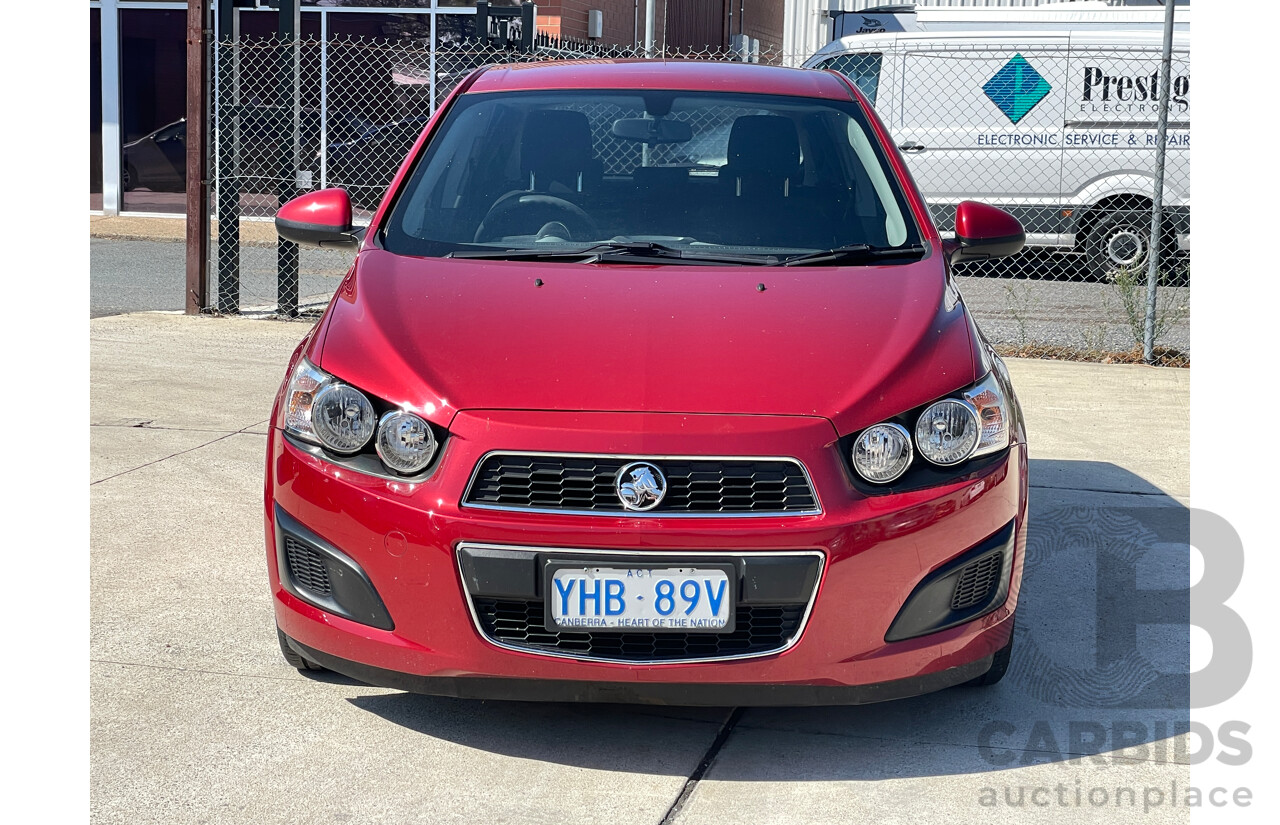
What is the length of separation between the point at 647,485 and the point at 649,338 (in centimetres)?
46

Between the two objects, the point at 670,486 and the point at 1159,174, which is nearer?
the point at 670,486

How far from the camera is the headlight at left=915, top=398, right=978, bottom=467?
2.94 metres

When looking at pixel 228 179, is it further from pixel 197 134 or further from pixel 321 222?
pixel 321 222

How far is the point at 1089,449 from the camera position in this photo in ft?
20.4

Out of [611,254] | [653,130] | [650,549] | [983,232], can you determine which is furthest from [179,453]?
[650,549]

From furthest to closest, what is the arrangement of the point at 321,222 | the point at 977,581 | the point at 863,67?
the point at 863,67
the point at 321,222
the point at 977,581

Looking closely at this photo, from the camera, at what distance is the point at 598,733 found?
317cm

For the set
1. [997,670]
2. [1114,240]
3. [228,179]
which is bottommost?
[997,670]

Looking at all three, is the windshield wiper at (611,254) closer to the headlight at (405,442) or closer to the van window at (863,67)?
the headlight at (405,442)

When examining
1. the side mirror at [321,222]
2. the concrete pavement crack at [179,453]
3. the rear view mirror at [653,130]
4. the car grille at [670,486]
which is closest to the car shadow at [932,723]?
the car grille at [670,486]

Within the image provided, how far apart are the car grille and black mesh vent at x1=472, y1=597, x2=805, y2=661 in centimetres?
22

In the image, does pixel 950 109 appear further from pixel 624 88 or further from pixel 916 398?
pixel 916 398

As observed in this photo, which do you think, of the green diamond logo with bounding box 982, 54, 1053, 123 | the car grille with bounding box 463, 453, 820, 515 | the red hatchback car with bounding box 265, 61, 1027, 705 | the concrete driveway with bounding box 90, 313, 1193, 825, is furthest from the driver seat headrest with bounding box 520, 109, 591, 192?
the green diamond logo with bounding box 982, 54, 1053, 123

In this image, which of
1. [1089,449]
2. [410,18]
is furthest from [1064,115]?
[410,18]
